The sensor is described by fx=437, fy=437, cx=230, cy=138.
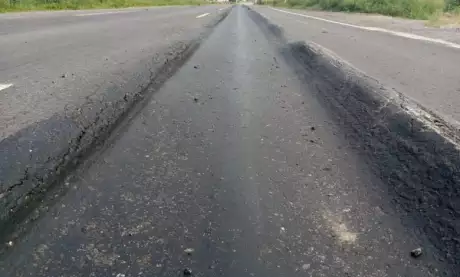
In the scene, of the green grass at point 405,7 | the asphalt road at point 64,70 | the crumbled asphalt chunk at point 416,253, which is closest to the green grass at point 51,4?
the asphalt road at point 64,70

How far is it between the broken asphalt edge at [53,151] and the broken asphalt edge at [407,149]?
1.86 m

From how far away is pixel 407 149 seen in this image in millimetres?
3004

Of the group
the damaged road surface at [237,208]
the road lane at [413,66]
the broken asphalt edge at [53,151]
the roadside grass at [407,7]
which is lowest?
the damaged road surface at [237,208]

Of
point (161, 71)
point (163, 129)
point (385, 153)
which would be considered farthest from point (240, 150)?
point (161, 71)

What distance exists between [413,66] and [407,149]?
3.72 metres

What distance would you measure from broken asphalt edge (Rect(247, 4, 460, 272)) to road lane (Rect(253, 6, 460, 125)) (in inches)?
11.6

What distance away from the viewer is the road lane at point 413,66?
427 cm

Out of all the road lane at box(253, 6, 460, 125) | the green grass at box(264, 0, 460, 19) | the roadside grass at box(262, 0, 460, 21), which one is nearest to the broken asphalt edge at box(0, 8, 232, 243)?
the road lane at box(253, 6, 460, 125)

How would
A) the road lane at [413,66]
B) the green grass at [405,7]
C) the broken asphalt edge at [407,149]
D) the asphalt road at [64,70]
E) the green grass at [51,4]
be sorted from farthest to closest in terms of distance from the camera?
the green grass at [405,7] → the green grass at [51,4] → the road lane at [413,66] → the asphalt road at [64,70] → the broken asphalt edge at [407,149]

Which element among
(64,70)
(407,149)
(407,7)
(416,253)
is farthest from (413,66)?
(407,7)

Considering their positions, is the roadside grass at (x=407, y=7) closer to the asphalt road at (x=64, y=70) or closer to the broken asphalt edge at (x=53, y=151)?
the asphalt road at (x=64, y=70)

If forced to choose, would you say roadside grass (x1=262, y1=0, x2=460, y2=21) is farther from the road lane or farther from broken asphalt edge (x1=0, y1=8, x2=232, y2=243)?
broken asphalt edge (x1=0, y1=8, x2=232, y2=243)

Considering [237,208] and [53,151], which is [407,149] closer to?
[237,208]

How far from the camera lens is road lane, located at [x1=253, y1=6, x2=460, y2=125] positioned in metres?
4.27
